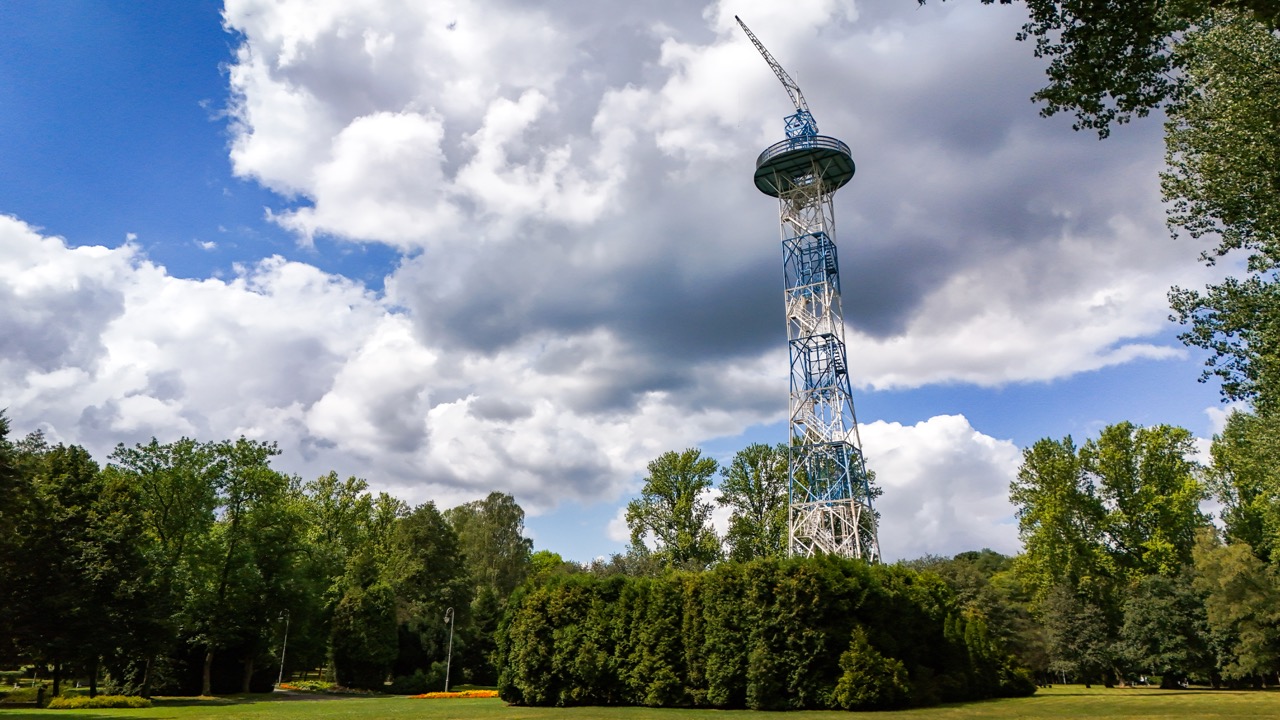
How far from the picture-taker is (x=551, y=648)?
96.7ft

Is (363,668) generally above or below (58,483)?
below

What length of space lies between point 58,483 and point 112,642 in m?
7.70

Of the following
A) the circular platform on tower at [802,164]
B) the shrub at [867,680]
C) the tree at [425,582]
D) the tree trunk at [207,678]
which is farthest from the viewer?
the tree at [425,582]

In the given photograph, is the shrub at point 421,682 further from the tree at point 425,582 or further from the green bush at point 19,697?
the green bush at point 19,697

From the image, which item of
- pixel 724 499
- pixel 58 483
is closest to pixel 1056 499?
pixel 724 499

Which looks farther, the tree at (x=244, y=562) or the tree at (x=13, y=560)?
the tree at (x=244, y=562)

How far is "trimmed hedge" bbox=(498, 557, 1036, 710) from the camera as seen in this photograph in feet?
78.3

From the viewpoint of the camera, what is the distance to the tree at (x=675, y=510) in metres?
46.7

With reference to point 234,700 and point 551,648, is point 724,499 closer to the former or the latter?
point 551,648

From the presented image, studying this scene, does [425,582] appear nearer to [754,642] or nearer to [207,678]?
[207,678]

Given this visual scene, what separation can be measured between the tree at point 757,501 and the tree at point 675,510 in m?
1.31

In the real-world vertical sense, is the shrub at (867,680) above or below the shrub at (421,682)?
above

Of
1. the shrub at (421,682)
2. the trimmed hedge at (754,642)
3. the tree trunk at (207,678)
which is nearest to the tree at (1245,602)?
the trimmed hedge at (754,642)

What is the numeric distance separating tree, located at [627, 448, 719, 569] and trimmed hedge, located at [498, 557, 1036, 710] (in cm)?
1678
